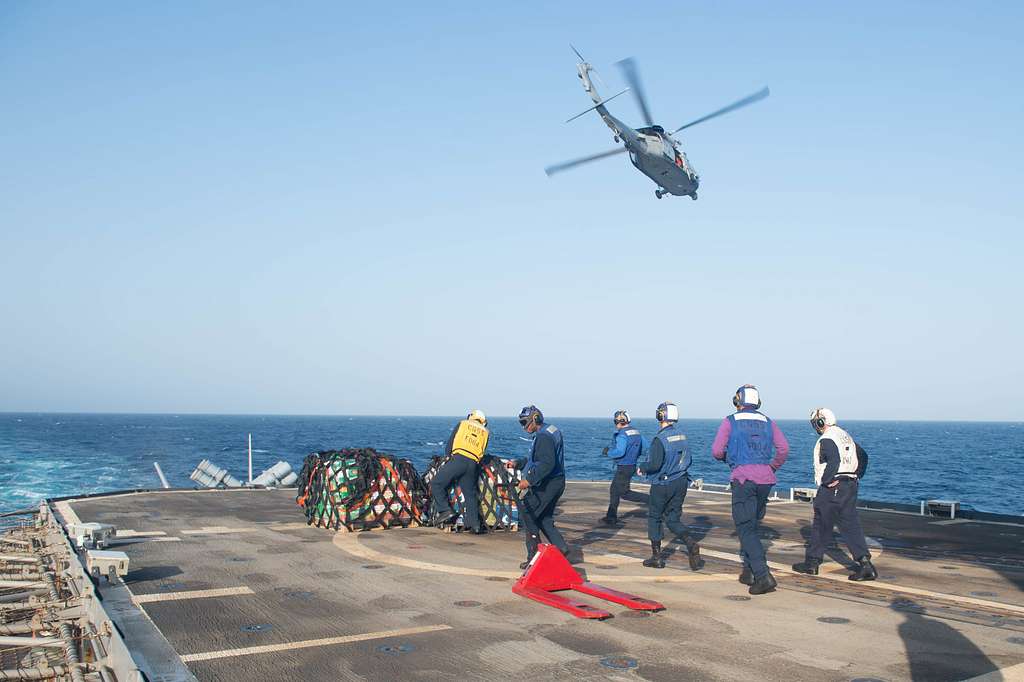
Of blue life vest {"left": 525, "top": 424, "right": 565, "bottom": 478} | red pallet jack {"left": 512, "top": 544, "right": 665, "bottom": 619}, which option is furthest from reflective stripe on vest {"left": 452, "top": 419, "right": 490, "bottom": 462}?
red pallet jack {"left": 512, "top": 544, "right": 665, "bottom": 619}

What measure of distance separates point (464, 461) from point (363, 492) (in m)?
2.24

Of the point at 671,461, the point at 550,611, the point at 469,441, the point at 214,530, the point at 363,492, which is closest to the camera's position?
the point at 550,611

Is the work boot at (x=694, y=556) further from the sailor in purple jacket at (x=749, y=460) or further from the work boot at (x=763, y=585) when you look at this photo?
the work boot at (x=763, y=585)

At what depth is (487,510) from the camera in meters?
14.5

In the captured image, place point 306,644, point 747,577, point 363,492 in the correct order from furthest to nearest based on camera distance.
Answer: point 363,492, point 747,577, point 306,644

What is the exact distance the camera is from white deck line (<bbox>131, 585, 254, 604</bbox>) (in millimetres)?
8633

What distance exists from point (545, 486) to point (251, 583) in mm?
3865

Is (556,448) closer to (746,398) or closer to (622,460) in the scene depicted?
(746,398)

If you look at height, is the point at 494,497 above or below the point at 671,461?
below

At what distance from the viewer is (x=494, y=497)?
47.9 feet

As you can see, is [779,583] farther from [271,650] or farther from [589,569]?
[271,650]

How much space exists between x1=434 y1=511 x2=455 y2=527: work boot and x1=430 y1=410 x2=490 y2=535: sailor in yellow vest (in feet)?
0.07

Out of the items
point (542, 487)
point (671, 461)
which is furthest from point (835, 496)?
point (542, 487)

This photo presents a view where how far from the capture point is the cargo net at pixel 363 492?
14.2 metres
